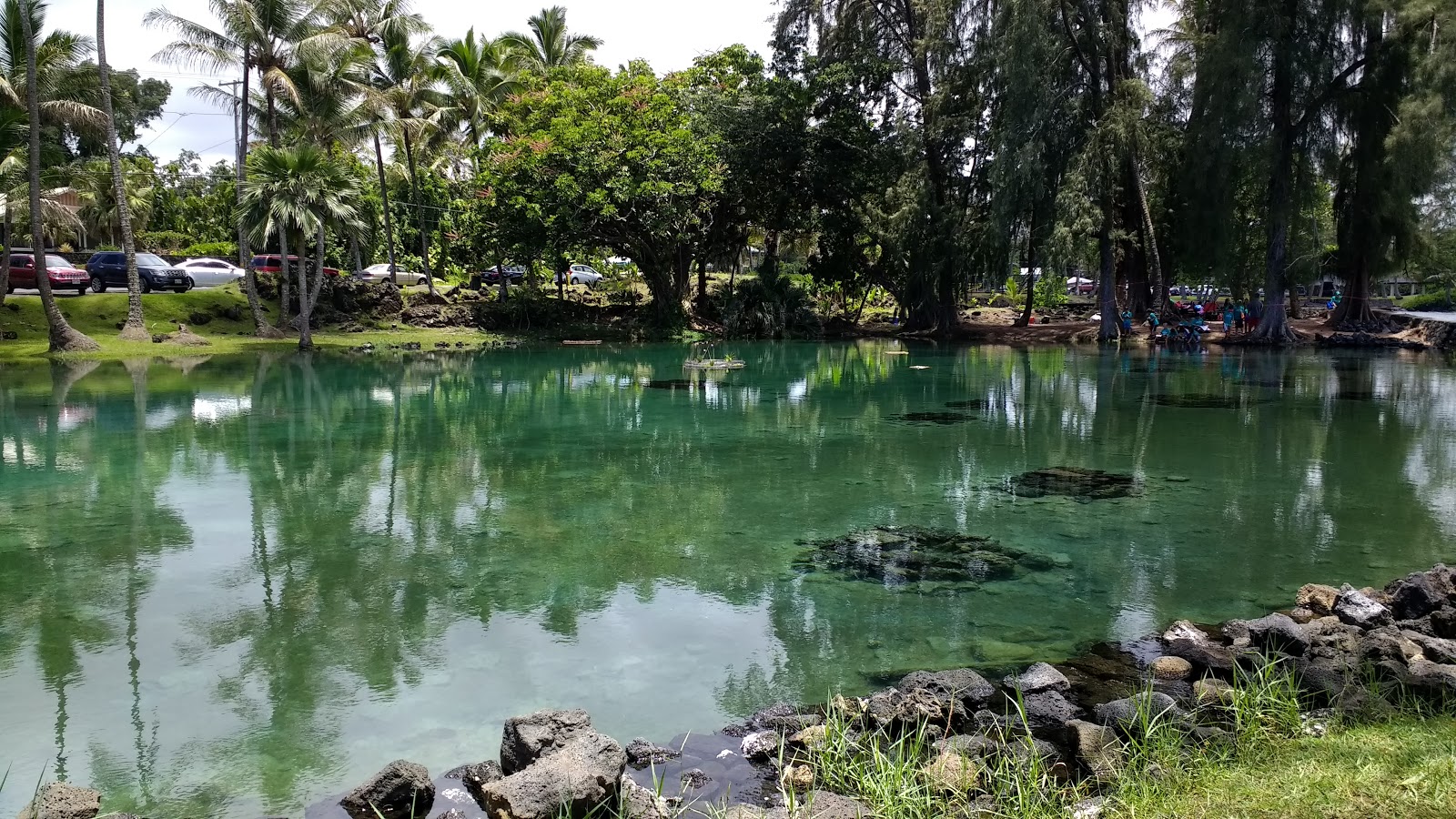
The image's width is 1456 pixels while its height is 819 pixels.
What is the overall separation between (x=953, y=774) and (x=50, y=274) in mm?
36206

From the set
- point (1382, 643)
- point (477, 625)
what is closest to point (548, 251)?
point (477, 625)

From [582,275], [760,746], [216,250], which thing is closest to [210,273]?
[216,250]

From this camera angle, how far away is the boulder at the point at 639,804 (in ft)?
12.6

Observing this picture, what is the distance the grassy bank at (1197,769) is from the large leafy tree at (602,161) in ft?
93.7

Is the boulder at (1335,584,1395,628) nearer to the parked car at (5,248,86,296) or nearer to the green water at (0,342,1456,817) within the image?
the green water at (0,342,1456,817)

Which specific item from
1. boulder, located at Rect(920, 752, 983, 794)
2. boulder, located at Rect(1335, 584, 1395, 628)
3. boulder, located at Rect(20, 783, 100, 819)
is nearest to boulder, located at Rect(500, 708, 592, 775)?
boulder, located at Rect(920, 752, 983, 794)

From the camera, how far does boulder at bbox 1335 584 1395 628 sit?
5.93m

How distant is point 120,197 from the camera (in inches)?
1035

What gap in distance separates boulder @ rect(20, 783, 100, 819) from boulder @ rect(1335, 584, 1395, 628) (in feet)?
22.1

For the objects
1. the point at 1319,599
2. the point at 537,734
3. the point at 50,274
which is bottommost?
the point at 537,734

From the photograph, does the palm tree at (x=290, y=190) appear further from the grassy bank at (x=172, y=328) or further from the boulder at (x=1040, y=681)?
the boulder at (x=1040, y=681)

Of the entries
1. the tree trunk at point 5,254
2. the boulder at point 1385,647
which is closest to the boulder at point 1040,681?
the boulder at point 1385,647

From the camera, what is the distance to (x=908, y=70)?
1430 inches

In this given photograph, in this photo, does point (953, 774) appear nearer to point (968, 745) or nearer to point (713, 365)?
point (968, 745)
